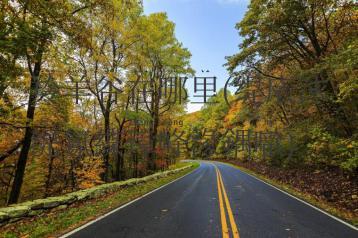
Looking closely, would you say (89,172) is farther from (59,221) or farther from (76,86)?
(59,221)

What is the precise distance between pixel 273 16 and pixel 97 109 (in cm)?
1818

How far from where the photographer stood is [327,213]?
27.9ft

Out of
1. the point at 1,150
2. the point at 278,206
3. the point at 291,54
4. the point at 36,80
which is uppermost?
the point at 291,54

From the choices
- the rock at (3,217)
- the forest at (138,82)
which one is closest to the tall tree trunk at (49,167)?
the forest at (138,82)

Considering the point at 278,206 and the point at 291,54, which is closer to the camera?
the point at 278,206

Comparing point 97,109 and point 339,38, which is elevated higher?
point 339,38

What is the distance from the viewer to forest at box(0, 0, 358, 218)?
9.85 metres

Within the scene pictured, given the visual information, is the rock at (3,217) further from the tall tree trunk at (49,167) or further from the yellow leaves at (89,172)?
the tall tree trunk at (49,167)

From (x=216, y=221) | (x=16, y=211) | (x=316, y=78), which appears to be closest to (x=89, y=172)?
(x=16, y=211)

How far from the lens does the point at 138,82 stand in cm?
2169

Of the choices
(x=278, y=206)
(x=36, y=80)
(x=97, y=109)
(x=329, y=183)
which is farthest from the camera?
(x=97, y=109)

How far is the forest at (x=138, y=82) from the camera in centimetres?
985

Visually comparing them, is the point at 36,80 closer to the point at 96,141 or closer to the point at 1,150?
the point at 1,150

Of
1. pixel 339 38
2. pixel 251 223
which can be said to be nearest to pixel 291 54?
pixel 339 38
